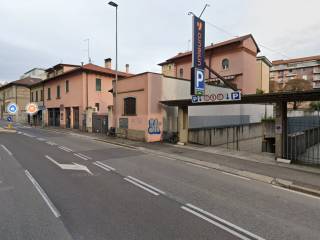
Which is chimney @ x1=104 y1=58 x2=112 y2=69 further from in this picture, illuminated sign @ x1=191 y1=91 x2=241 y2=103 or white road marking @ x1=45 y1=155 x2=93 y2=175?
white road marking @ x1=45 y1=155 x2=93 y2=175

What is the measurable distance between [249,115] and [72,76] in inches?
960

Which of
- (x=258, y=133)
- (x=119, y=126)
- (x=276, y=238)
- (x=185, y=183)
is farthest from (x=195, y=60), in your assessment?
(x=258, y=133)

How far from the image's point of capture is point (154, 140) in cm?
1706

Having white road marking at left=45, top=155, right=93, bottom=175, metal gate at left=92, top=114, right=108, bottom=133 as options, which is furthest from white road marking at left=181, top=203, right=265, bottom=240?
metal gate at left=92, top=114, right=108, bottom=133

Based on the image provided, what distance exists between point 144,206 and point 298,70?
309 ft

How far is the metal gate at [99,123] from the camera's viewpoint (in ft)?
73.6

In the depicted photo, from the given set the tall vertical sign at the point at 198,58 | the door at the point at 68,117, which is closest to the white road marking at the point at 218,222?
the tall vertical sign at the point at 198,58

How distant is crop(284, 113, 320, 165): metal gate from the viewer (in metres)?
10.9

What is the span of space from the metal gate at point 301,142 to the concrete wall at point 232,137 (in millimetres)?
6643

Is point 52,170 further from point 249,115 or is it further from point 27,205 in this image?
point 249,115

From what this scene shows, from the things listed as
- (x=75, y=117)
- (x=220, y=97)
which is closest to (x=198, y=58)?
(x=220, y=97)

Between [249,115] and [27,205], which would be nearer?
[27,205]

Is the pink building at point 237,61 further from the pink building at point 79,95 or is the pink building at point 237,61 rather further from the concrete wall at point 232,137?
the pink building at point 79,95

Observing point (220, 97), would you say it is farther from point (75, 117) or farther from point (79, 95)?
point (75, 117)
